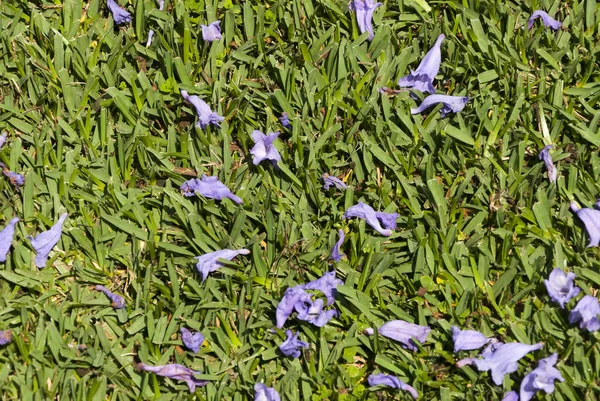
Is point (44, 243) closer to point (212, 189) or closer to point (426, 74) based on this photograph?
point (212, 189)

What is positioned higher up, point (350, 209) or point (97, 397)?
point (350, 209)

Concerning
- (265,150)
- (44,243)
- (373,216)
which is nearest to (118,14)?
(265,150)

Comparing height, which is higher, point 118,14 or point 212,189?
point 118,14

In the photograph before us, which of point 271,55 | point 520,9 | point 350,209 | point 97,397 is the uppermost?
point 520,9

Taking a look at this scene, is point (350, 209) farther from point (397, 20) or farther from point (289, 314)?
point (397, 20)

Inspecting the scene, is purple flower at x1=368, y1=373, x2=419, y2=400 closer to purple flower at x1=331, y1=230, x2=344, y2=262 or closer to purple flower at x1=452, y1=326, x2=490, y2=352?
purple flower at x1=452, y1=326, x2=490, y2=352

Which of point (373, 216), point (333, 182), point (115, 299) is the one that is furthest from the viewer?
point (333, 182)

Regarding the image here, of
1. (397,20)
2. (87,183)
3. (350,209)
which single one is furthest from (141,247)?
(397,20)
